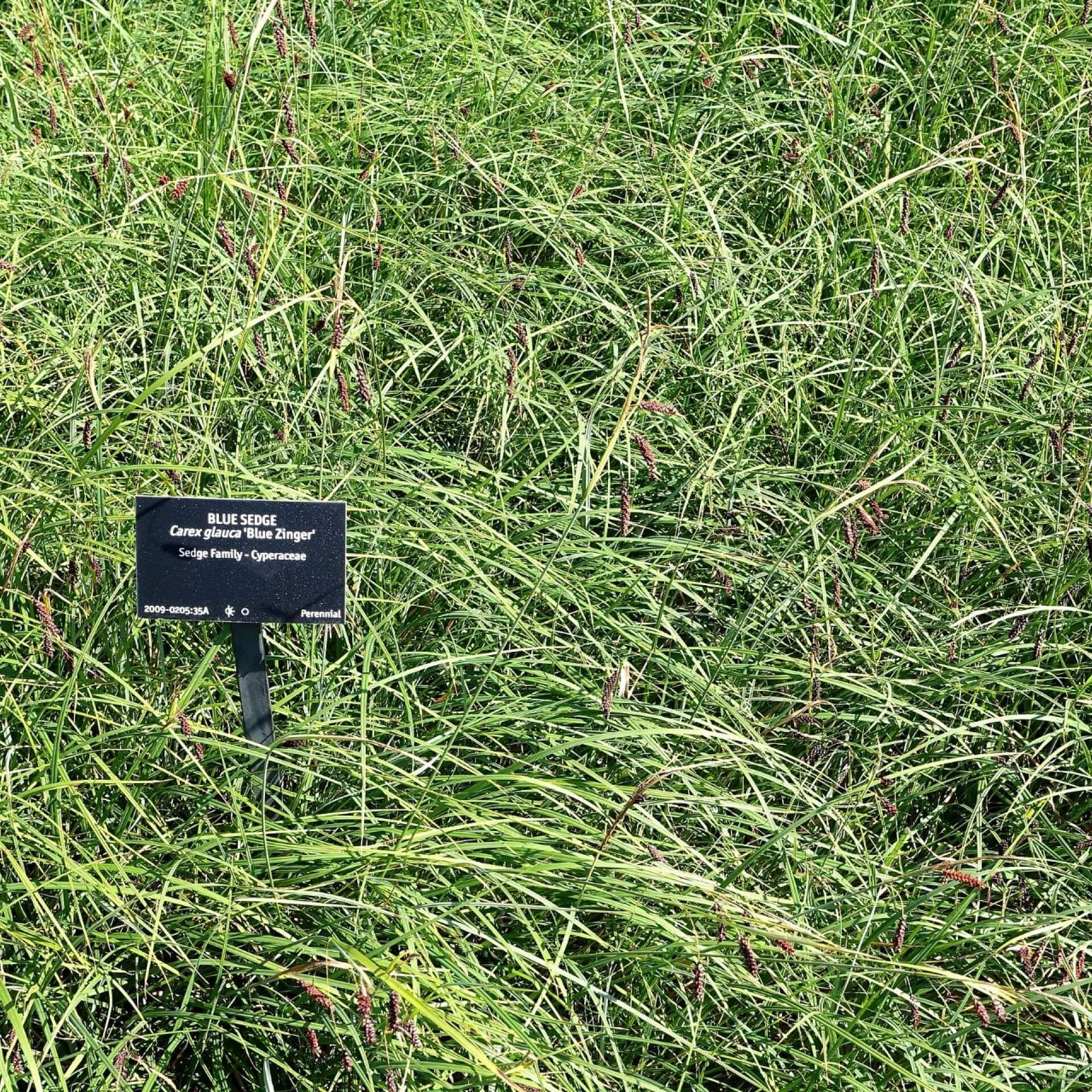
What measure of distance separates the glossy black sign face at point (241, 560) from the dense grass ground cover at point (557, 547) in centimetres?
14

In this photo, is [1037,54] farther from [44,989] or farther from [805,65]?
[44,989]

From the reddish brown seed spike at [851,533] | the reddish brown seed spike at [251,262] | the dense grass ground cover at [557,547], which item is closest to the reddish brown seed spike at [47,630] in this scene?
the dense grass ground cover at [557,547]

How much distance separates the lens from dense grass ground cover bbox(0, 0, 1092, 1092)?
1881 mm

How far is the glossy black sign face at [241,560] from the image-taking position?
1961 mm

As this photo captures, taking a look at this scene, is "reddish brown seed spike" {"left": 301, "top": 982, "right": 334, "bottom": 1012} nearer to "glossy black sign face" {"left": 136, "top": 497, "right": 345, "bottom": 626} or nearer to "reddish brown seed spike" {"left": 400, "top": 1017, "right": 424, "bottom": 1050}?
"reddish brown seed spike" {"left": 400, "top": 1017, "right": 424, "bottom": 1050}

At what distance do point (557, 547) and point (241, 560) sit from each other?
0.47 m

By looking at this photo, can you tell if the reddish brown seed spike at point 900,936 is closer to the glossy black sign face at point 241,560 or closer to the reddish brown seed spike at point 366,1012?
the reddish brown seed spike at point 366,1012

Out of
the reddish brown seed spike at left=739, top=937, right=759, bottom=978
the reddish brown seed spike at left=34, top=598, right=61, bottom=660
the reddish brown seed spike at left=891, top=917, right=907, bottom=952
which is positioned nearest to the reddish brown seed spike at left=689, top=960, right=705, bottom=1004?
the reddish brown seed spike at left=739, top=937, right=759, bottom=978

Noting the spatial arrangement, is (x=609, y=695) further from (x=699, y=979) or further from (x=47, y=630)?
(x=47, y=630)

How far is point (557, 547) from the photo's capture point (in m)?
1.93

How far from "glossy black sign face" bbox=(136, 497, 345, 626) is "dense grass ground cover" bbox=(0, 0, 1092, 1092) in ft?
0.45

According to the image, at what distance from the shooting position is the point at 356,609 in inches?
88.2

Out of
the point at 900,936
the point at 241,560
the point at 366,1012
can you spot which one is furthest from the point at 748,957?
the point at 241,560

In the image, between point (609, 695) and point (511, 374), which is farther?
point (511, 374)
